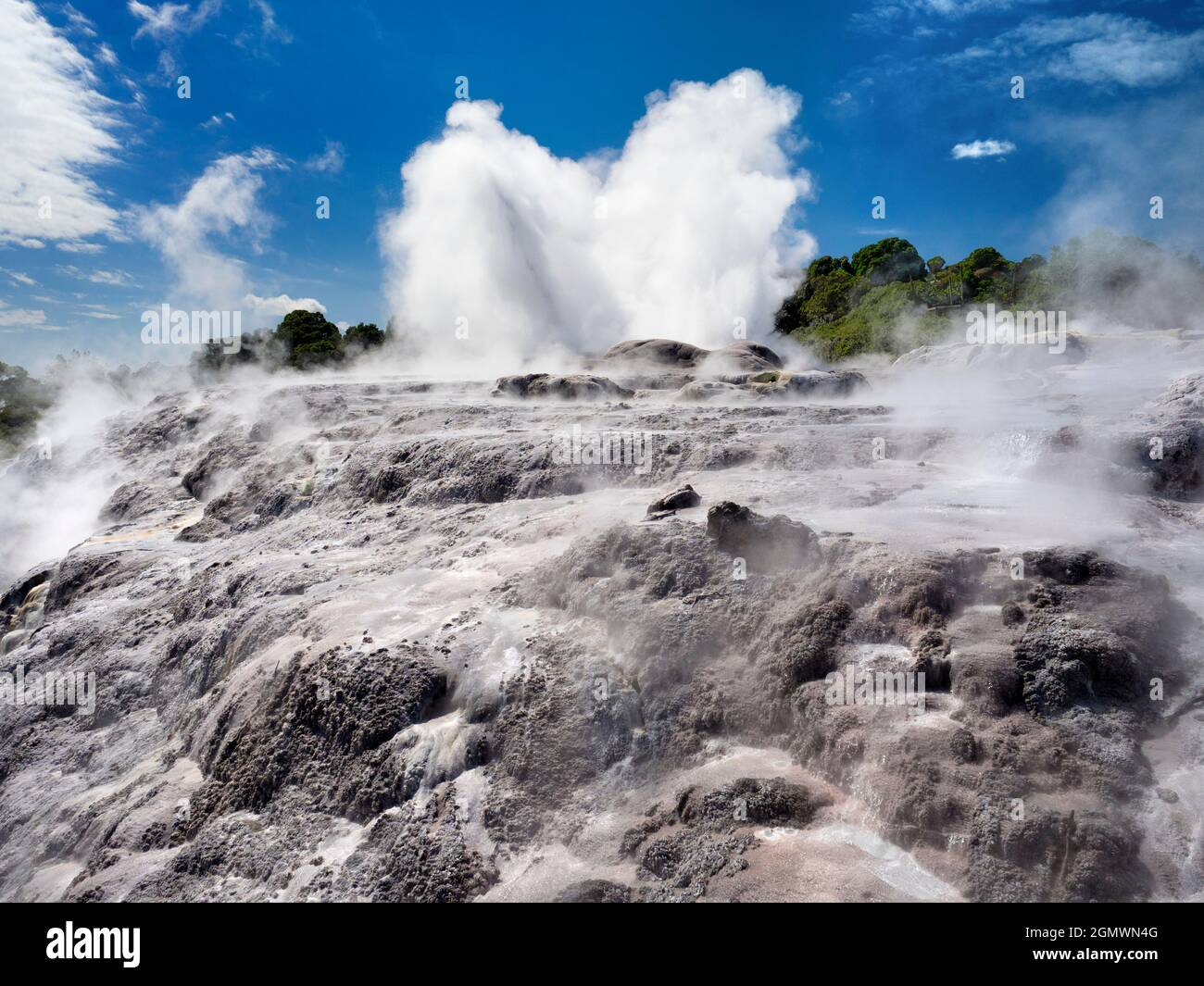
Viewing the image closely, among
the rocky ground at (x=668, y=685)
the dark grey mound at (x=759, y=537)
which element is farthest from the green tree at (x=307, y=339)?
the dark grey mound at (x=759, y=537)

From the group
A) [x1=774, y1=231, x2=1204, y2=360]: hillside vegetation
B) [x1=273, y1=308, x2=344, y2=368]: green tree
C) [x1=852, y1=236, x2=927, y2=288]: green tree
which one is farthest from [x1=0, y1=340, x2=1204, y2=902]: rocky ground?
[x1=852, y1=236, x2=927, y2=288]: green tree

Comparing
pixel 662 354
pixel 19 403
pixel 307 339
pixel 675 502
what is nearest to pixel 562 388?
pixel 662 354

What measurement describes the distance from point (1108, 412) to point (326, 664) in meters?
13.1

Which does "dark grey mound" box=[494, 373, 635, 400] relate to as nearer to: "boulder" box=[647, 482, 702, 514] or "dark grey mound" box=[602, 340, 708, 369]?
A: "dark grey mound" box=[602, 340, 708, 369]

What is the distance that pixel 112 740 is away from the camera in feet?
33.1

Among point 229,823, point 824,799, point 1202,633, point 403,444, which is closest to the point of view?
point 824,799

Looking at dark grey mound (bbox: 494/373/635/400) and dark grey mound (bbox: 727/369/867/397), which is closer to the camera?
dark grey mound (bbox: 727/369/867/397)

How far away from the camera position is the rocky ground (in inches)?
219

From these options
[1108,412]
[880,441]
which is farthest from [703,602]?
[1108,412]

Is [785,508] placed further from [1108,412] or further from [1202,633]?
[1108,412]

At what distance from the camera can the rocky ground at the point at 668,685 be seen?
5570mm

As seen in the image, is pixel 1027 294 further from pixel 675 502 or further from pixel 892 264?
pixel 675 502

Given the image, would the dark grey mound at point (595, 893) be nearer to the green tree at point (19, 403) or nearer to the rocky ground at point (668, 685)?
the rocky ground at point (668, 685)

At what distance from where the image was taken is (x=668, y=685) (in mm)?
7367
